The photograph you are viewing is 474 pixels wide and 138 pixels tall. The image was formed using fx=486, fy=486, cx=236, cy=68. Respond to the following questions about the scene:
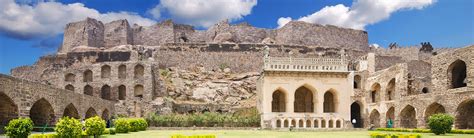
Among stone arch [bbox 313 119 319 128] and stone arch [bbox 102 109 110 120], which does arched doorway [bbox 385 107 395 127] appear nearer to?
stone arch [bbox 313 119 319 128]

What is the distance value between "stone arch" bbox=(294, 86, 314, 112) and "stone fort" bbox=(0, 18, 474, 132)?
0.25 ft

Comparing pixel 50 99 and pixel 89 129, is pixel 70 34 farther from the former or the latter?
pixel 89 129

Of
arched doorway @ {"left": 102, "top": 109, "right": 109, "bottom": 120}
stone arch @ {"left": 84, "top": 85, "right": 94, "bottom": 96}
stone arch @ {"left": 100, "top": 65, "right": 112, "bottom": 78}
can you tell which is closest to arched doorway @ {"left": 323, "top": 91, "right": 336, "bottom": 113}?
arched doorway @ {"left": 102, "top": 109, "right": 109, "bottom": 120}

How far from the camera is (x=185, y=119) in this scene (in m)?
31.8

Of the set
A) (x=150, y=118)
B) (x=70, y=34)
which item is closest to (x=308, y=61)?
(x=150, y=118)

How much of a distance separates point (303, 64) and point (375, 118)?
36.0 feet

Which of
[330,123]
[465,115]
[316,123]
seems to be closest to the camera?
[465,115]

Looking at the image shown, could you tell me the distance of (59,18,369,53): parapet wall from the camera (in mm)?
51750

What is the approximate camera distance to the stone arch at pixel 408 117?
35062mm

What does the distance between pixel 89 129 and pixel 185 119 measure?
14338mm

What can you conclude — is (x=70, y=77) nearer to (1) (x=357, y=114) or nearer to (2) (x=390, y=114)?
(1) (x=357, y=114)

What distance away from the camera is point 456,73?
3219cm

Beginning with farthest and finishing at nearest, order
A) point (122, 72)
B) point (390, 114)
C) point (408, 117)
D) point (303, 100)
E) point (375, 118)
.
Result: point (122, 72), point (375, 118), point (390, 114), point (303, 100), point (408, 117)

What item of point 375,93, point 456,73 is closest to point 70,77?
point 375,93
